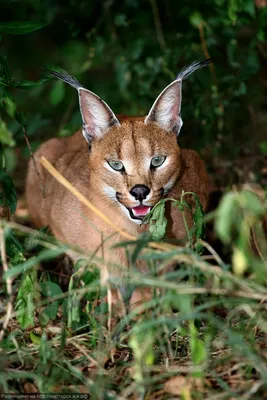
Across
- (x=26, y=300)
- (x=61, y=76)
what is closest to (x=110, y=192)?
(x=61, y=76)

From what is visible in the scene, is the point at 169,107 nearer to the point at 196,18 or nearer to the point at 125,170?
the point at 125,170

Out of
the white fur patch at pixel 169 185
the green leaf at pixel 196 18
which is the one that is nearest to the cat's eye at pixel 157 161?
the white fur patch at pixel 169 185

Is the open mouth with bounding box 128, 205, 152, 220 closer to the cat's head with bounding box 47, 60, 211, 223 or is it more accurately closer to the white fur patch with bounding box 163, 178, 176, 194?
the cat's head with bounding box 47, 60, 211, 223

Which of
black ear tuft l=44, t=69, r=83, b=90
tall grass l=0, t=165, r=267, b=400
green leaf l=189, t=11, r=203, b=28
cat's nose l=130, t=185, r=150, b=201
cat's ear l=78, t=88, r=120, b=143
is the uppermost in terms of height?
green leaf l=189, t=11, r=203, b=28

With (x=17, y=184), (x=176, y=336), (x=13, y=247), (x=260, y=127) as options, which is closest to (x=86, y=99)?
(x=13, y=247)

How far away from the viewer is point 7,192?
4742 millimetres

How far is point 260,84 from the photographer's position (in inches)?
335

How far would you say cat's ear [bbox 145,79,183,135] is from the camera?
16.4ft

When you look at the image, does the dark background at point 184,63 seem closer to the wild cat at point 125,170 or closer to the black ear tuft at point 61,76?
the wild cat at point 125,170

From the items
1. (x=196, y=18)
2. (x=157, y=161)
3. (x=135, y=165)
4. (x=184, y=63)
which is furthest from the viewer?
(x=184, y=63)

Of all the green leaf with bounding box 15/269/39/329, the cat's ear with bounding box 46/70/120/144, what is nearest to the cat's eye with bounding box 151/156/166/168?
the cat's ear with bounding box 46/70/120/144

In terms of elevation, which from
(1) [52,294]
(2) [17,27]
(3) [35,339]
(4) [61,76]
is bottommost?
(3) [35,339]

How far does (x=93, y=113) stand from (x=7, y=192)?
0.82m

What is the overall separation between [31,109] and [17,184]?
167cm
